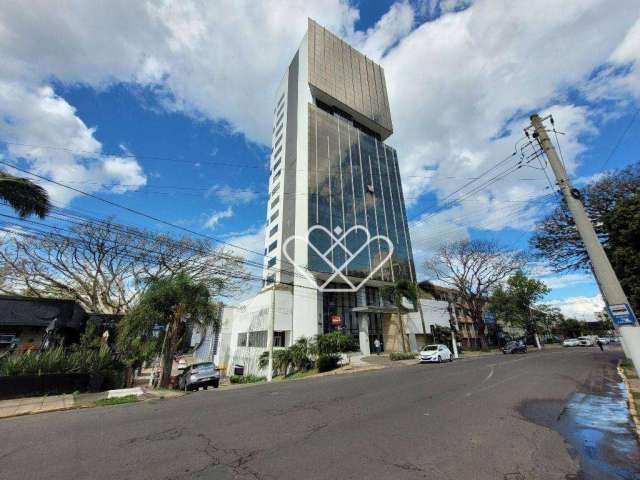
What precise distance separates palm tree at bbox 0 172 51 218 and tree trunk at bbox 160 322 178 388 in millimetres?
8341

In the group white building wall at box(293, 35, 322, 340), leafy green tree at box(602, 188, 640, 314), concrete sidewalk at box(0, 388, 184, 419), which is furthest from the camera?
white building wall at box(293, 35, 322, 340)

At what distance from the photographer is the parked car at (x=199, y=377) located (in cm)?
1539

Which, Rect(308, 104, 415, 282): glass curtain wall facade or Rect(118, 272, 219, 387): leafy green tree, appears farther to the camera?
Rect(308, 104, 415, 282): glass curtain wall facade

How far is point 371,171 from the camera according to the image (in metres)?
45.6

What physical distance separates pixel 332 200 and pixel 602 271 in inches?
1265

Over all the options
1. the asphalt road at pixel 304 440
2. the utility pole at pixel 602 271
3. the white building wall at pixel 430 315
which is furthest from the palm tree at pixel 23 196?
the white building wall at pixel 430 315

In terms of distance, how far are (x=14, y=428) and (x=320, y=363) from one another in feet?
58.1

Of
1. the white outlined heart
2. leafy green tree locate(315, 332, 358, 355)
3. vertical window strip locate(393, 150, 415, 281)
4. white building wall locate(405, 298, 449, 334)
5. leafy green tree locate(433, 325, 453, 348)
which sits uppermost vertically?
vertical window strip locate(393, 150, 415, 281)

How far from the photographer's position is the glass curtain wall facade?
3555 cm

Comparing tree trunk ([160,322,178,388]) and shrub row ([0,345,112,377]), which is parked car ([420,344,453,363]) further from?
shrub row ([0,345,112,377])

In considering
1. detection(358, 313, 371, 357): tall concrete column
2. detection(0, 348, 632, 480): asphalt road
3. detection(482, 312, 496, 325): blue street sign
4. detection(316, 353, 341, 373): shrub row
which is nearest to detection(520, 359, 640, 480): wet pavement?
detection(0, 348, 632, 480): asphalt road

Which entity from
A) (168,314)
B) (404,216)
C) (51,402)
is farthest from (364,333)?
(51,402)

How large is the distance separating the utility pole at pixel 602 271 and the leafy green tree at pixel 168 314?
55.5 feet

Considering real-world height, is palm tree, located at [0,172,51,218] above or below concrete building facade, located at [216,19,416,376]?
below
